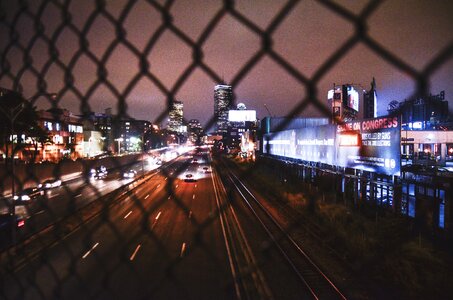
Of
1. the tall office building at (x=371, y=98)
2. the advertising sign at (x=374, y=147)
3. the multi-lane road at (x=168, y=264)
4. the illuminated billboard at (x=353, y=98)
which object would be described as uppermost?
the illuminated billboard at (x=353, y=98)

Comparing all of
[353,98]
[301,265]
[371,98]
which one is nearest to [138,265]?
[301,265]

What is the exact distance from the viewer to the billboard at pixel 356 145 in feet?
36.9

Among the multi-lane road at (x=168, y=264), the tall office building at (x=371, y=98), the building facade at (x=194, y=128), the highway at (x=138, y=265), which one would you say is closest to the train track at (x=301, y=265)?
the multi-lane road at (x=168, y=264)

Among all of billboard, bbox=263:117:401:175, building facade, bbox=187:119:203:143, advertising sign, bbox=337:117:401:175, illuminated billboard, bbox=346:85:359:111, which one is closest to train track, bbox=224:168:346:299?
building facade, bbox=187:119:203:143

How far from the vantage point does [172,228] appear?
47.7ft

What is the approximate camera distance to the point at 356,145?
13.6 metres

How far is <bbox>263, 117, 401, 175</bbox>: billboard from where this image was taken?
36.9 ft

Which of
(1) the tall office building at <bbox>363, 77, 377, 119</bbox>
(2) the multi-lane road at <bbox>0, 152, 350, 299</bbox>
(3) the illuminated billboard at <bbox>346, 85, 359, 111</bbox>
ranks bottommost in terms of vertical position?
(2) the multi-lane road at <bbox>0, 152, 350, 299</bbox>

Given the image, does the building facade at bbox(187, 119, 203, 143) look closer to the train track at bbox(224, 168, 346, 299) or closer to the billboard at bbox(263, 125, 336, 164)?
the train track at bbox(224, 168, 346, 299)

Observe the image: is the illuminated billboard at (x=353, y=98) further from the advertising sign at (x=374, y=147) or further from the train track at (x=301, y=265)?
the train track at (x=301, y=265)

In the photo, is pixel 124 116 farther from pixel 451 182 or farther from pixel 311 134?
pixel 311 134

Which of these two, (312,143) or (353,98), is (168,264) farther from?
(353,98)

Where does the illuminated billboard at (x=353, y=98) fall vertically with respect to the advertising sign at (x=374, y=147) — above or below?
above

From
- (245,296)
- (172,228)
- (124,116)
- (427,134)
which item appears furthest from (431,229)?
(124,116)
